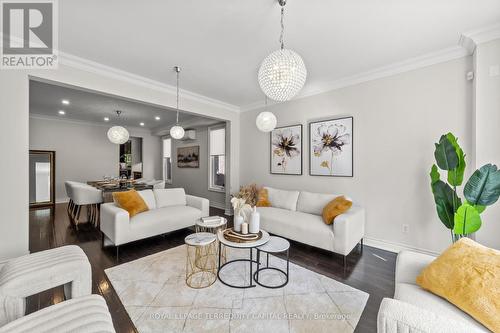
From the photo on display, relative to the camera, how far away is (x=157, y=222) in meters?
3.26

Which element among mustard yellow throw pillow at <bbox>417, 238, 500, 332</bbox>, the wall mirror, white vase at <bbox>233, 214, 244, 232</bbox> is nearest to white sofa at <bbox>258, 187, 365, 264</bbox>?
white vase at <bbox>233, 214, 244, 232</bbox>

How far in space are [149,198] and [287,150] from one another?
291 centimetres

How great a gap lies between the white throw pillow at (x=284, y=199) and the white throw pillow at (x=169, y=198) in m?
1.83

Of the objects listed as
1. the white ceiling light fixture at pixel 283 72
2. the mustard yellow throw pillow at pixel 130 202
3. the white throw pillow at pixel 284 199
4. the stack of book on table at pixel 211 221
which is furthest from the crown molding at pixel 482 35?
the mustard yellow throw pillow at pixel 130 202

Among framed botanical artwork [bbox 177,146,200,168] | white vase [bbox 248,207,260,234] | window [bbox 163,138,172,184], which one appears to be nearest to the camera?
white vase [bbox 248,207,260,234]

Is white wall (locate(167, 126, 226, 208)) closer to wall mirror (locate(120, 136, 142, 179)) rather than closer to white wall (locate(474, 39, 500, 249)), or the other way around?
wall mirror (locate(120, 136, 142, 179))

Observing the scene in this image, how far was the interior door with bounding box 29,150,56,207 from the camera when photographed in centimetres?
602

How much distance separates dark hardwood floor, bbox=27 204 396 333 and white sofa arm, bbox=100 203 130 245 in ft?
0.87

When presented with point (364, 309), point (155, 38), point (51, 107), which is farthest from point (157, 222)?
point (51, 107)

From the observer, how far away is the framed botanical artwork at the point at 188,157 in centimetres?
674

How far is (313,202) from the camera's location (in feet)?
11.6

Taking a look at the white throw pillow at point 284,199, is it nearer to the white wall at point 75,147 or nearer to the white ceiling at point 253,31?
the white ceiling at point 253,31

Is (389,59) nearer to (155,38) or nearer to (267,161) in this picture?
(267,161)

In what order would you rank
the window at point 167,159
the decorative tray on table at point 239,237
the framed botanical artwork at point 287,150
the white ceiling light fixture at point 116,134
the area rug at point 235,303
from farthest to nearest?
the window at point 167,159 < the white ceiling light fixture at point 116,134 < the framed botanical artwork at point 287,150 < the decorative tray on table at point 239,237 < the area rug at point 235,303
